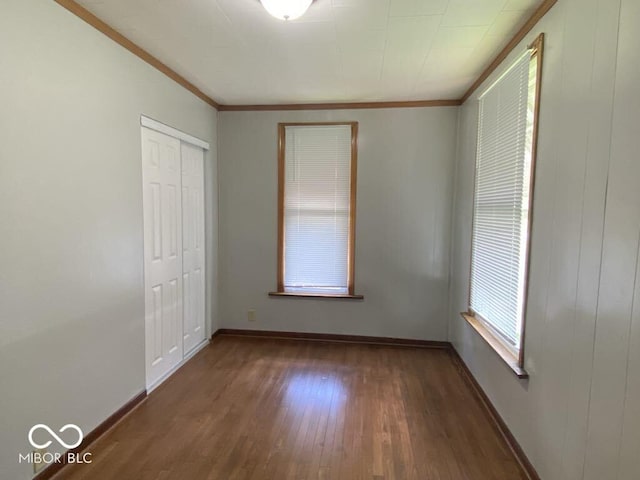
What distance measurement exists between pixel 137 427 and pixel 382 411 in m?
1.65

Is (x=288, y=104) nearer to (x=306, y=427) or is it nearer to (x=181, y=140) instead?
(x=181, y=140)

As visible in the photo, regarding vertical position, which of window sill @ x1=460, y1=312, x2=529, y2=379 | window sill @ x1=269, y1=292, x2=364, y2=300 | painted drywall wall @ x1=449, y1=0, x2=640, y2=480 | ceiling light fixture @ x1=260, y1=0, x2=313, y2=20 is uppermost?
ceiling light fixture @ x1=260, y1=0, x2=313, y2=20

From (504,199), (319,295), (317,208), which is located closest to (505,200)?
(504,199)

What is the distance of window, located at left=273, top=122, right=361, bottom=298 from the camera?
369 cm

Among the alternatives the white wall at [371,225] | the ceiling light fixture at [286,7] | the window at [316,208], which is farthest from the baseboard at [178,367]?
the ceiling light fixture at [286,7]

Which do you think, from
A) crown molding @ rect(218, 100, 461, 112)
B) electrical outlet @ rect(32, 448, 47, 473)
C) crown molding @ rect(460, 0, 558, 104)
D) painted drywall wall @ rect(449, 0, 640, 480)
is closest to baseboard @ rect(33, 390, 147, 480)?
electrical outlet @ rect(32, 448, 47, 473)

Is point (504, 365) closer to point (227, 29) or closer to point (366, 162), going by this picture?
point (366, 162)

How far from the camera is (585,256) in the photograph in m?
1.44

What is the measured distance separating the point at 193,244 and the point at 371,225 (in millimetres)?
1802

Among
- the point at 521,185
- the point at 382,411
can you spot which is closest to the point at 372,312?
the point at 382,411

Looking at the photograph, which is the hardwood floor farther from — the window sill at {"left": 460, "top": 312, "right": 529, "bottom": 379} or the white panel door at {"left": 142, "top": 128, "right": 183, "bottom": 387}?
the window sill at {"left": 460, "top": 312, "right": 529, "bottom": 379}

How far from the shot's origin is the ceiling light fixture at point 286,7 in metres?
1.75

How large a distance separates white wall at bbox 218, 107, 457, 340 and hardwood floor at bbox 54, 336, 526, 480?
56 centimetres

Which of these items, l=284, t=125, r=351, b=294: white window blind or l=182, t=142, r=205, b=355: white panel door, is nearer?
l=182, t=142, r=205, b=355: white panel door
